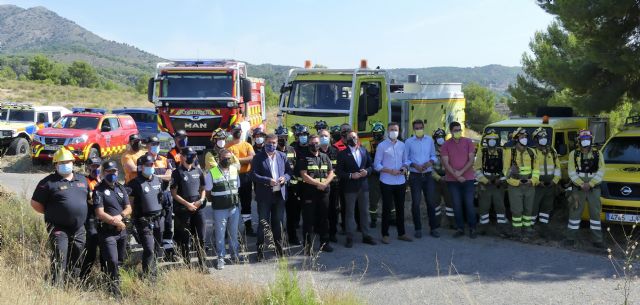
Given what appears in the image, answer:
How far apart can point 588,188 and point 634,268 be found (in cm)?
136

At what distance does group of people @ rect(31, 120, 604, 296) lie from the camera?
661 cm

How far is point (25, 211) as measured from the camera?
342 inches

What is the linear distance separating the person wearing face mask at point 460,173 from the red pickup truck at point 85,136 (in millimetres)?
9975

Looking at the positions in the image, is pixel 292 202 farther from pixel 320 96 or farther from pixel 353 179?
pixel 320 96

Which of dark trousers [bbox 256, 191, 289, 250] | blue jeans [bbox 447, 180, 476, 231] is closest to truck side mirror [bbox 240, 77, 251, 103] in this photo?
blue jeans [bbox 447, 180, 476, 231]

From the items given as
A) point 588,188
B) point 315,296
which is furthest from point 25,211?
point 588,188

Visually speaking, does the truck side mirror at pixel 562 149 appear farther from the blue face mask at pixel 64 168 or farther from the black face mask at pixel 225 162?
the blue face mask at pixel 64 168

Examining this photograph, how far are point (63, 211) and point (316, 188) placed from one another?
11.0 feet

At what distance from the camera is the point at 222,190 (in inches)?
291

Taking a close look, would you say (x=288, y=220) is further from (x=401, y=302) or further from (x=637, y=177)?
(x=637, y=177)

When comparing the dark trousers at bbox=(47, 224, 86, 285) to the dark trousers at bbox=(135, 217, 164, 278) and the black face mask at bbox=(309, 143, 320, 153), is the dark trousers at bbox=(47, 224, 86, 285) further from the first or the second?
the black face mask at bbox=(309, 143, 320, 153)

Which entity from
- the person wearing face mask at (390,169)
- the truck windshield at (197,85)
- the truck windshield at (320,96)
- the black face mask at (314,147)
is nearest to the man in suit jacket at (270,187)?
the black face mask at (314,147)

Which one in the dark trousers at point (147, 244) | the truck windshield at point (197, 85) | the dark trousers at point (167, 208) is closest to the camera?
the dark trousers at point (147, 244)

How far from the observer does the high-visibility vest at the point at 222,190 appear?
7.37 meters
